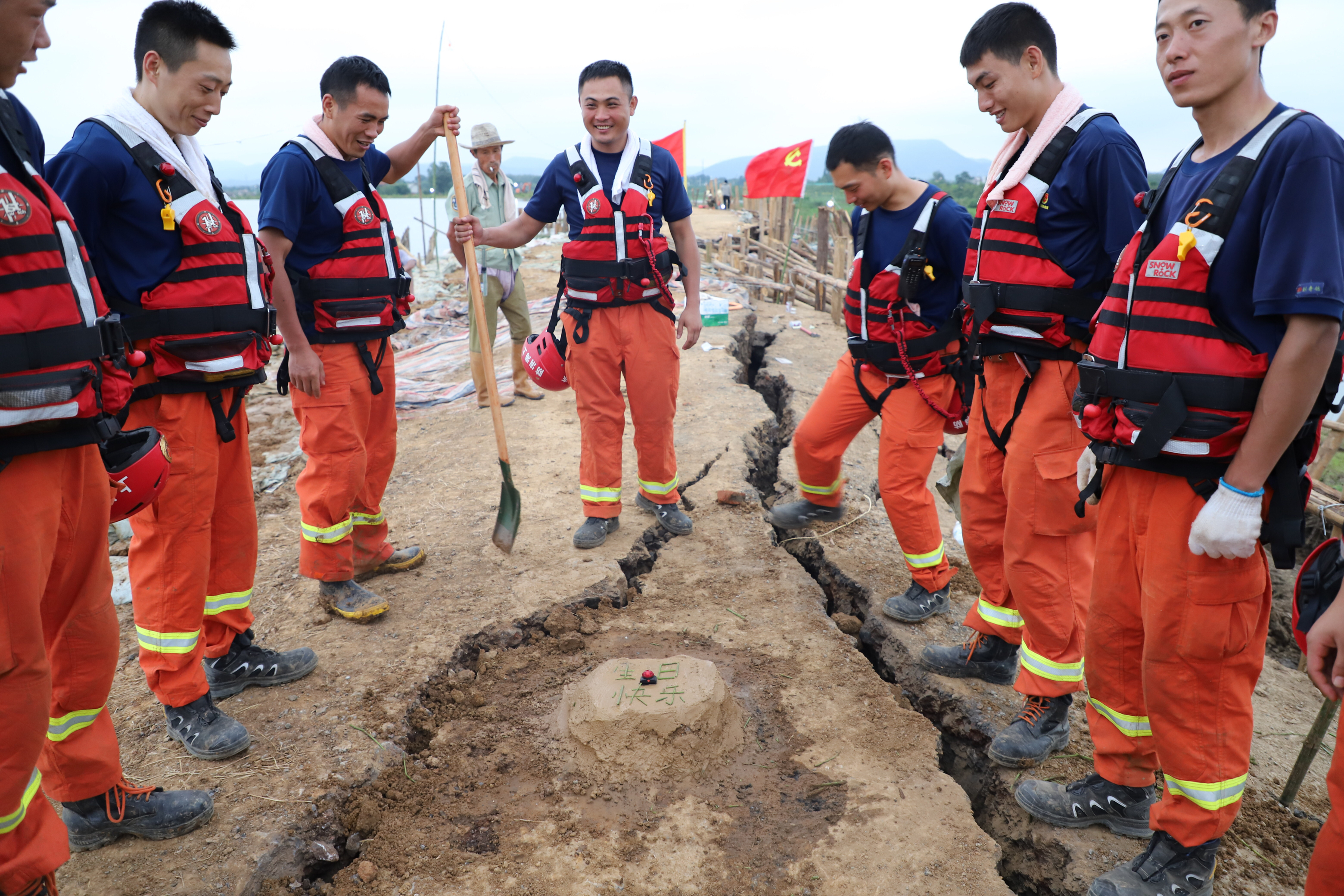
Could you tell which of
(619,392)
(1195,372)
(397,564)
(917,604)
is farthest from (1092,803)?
(397,564)

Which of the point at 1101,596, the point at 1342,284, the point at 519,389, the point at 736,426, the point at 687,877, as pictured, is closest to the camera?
the point at 1342,284

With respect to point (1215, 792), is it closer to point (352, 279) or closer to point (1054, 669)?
point (1054, 669)

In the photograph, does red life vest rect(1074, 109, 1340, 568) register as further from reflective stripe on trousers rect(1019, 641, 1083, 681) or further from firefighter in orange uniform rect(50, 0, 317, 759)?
firefighter in orange uniform rect(50, 0, 317, 759)

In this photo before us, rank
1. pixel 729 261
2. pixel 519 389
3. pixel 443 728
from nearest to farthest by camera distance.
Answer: pixel 443 728
pixel 519 389
pixel 729 261

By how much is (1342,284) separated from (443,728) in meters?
2.92

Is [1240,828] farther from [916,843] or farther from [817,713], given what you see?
[817,713]

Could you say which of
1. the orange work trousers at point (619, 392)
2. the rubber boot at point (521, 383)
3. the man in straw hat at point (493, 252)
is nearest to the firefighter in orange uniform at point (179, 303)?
the orange work trousers at point (619, 392)

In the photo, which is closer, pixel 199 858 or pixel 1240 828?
pixel 199 858

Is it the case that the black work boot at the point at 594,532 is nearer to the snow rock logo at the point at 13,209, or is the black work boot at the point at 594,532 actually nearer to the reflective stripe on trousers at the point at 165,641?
the reflective stripe on trousers at the point at 165,641

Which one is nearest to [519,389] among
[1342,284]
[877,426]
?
[877,426]

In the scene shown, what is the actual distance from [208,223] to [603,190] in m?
1.90

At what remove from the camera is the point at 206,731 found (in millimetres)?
2604

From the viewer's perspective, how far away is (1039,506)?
255 centimetres

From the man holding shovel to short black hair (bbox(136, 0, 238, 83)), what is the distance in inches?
24.3
